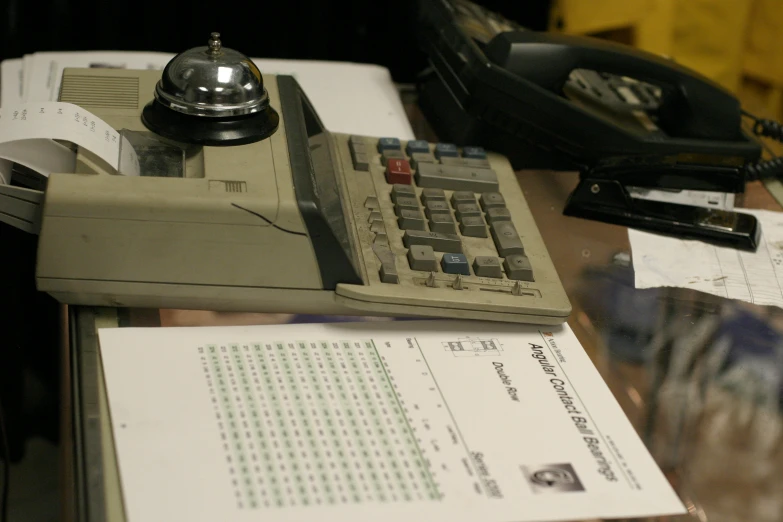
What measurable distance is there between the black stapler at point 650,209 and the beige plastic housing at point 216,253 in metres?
0.20

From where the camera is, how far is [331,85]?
1136 millimetres

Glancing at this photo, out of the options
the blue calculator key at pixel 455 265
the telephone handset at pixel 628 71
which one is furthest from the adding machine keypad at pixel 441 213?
the telephone handset at pixel 628 71

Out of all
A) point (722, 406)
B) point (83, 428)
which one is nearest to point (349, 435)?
point (83, 428)

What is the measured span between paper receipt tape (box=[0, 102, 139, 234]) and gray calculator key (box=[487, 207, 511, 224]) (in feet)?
1.01

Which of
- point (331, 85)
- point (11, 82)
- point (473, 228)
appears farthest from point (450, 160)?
point (11, 82)

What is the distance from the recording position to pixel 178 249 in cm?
63

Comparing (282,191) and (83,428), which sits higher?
(282,191)

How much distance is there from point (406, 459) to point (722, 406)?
0.26 meters

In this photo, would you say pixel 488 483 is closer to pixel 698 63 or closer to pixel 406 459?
pixel 406 459

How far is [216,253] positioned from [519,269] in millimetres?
244

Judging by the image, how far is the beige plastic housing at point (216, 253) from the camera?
2.00 ft

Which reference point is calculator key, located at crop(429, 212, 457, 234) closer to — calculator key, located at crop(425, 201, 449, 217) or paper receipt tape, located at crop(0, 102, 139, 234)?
calculator key, located at crop(425, 201, 449, 217)

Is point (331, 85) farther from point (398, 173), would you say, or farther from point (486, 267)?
point (486, 267)

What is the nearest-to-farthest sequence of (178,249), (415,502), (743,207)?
1. (415,502)
2. (178,249)
3. (743,207)
